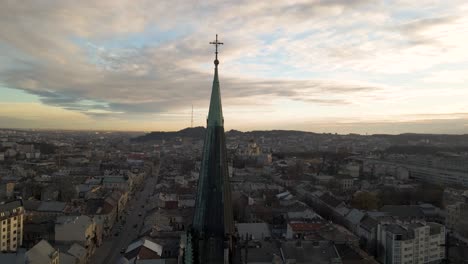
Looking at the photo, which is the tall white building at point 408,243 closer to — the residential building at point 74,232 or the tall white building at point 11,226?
the residential building at point 74,232

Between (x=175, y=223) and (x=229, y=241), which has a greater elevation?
(x=229, y=241)

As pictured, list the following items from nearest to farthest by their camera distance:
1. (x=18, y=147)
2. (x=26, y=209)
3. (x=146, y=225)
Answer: (x=146, y=225)
(x=26, y=209)
(x=18, y=147)

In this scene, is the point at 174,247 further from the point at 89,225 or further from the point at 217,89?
the point at 217,89

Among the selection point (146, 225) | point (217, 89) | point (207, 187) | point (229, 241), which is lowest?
point (146, 225)

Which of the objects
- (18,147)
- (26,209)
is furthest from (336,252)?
(18,147)

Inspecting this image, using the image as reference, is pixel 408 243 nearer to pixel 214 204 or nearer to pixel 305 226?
pixel 305 226

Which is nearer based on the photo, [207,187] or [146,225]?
[207,187]

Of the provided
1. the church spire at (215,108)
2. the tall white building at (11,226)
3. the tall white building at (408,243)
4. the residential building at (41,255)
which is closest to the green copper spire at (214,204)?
the church spire at (215,108)

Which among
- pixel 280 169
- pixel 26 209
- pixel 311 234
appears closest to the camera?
pixel 311 234
